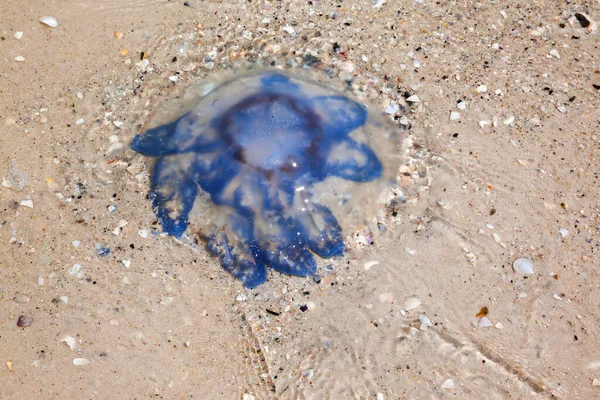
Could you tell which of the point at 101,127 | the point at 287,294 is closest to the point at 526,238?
the point at 287,294

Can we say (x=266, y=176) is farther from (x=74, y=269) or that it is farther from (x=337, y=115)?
(x=74, y=269)

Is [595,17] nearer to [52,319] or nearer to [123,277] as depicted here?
[123,277]

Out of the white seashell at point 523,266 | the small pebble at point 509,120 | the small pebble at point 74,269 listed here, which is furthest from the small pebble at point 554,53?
the small pebble at point 74,269

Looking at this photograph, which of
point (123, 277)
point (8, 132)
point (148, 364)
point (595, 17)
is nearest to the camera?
point (148, 364)

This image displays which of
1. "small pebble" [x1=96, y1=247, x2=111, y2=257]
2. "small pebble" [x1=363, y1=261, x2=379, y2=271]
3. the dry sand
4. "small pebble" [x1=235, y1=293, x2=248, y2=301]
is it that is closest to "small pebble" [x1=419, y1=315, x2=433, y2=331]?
the dry sand

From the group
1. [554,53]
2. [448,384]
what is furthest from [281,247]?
[554,53]

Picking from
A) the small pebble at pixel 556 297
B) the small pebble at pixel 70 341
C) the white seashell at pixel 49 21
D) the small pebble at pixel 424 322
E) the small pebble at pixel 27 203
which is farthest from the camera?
the white seashell at pixel 49 21

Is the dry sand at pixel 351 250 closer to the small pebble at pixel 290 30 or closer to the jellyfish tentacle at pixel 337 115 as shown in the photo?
the small pebble at pixel 290 30

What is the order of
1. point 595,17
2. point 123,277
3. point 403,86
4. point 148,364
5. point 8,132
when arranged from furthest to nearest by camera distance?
point 595,17 < point 403,86 < point 8,132 < point 123,277 < point 148,364
